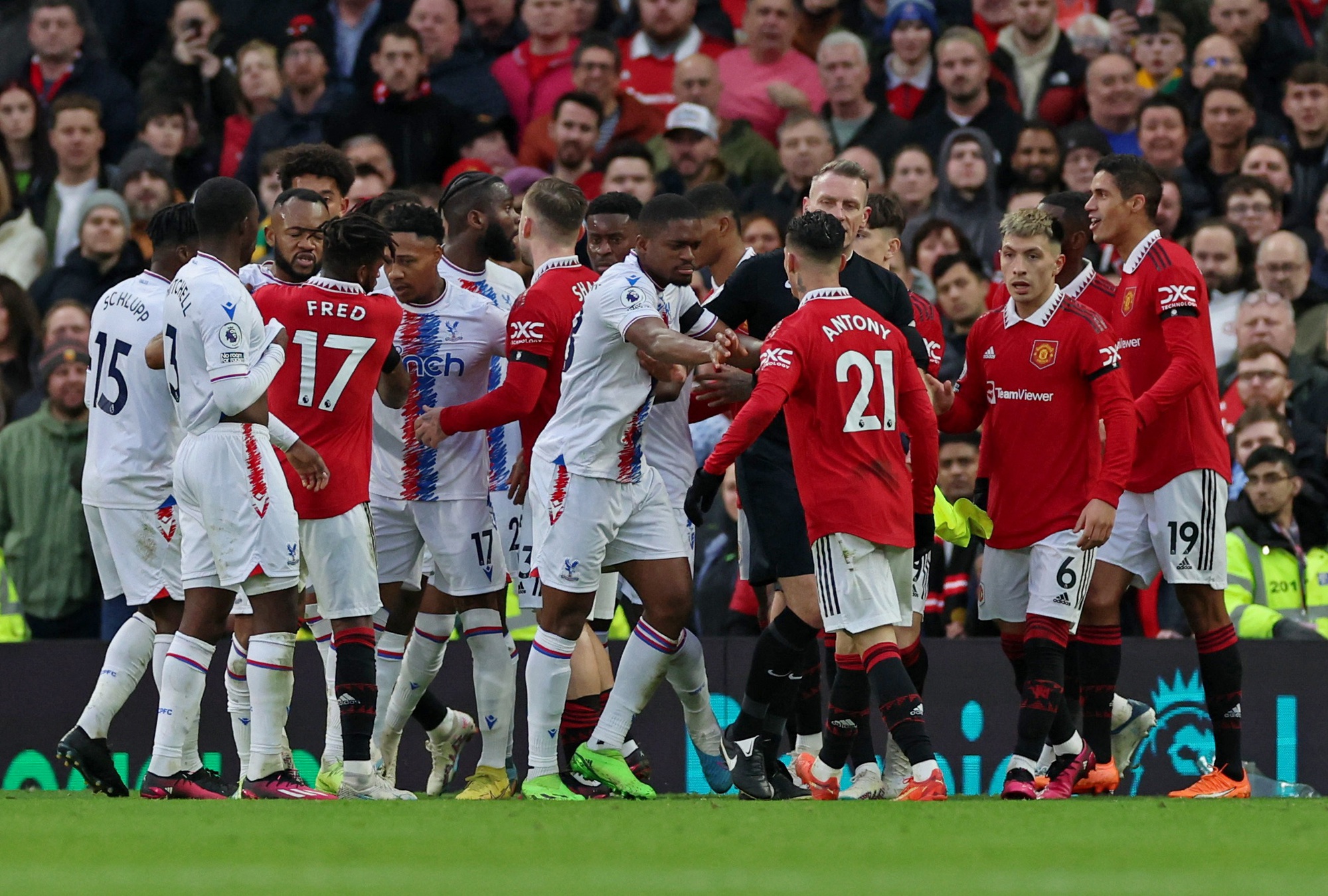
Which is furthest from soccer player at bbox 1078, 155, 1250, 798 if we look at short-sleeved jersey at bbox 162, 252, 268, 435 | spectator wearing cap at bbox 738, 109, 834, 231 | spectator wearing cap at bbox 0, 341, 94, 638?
spectator wearing cap at bbox 0, 341, 94, 638

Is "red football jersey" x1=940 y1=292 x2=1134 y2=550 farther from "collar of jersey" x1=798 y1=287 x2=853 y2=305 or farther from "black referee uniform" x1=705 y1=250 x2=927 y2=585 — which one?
"collar of jersey" x1=798 y1=287 x2=853 y2=305

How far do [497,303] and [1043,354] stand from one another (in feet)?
8.07

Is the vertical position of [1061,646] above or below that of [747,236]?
below

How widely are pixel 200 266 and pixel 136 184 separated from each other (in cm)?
605

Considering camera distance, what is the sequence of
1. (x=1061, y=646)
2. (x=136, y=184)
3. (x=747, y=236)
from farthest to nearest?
(x=136, y=184) → (x=747, y=236) → (x=1061, y=646)

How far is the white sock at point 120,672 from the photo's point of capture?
26.2 feet

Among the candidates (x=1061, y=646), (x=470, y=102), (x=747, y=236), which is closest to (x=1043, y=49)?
(x=747, y=236)

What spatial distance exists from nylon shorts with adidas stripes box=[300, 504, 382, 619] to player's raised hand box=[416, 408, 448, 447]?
0.48 meters

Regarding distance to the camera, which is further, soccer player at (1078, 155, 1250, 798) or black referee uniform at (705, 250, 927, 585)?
soccer player at (1078, 155, 1250, 798)

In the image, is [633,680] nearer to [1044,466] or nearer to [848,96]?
[1044,466]

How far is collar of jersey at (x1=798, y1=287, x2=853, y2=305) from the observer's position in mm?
7285

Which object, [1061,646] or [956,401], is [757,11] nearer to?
[956,401]

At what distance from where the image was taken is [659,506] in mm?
7695

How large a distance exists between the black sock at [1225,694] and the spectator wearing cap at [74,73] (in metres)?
9.52
